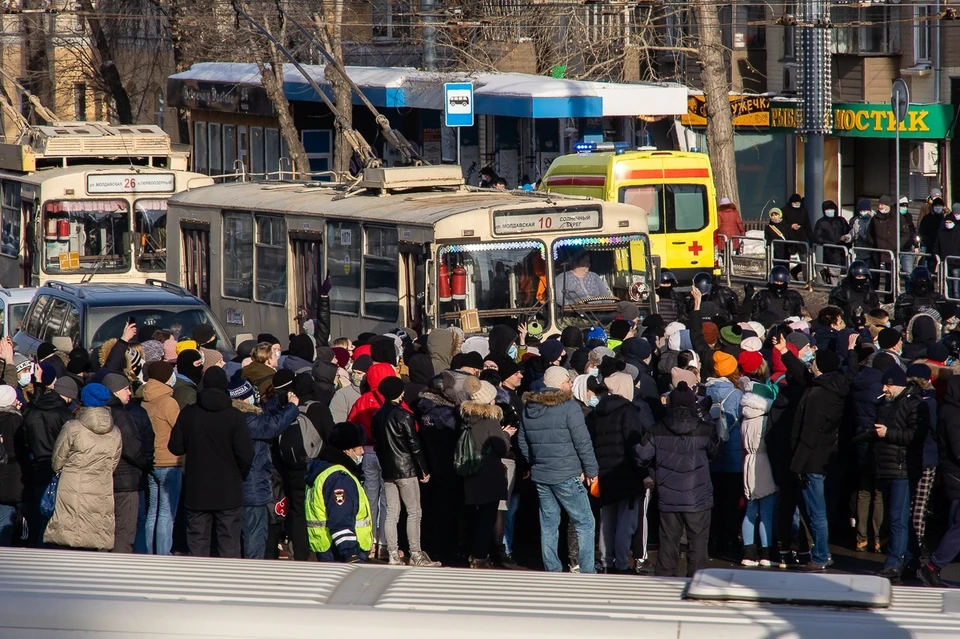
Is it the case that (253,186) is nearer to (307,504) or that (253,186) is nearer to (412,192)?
(412,192)

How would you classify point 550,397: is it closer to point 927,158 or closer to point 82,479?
point 82,479

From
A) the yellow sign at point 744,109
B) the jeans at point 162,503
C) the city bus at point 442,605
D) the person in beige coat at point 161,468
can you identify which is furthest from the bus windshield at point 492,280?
the yellow sign at point 744,109

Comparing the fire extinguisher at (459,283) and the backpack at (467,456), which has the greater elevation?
the fire extinguisher at (459,283)

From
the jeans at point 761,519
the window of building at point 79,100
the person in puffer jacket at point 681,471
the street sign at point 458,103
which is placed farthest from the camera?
the window of building at point 79,100

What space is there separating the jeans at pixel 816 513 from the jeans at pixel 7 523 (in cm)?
532

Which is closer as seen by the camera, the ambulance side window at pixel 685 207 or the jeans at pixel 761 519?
the jeans at pixel 761 519

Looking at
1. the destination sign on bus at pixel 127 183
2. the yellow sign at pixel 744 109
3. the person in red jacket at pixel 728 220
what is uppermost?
the yellow sign at pixel 744 109

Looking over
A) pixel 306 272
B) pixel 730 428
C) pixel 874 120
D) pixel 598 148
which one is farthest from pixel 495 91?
pixel 730 428

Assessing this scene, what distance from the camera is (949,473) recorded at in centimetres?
922

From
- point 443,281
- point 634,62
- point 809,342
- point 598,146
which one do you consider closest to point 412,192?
point 443,281

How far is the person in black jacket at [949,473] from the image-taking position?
359 inches

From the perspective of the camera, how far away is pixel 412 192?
16.0m

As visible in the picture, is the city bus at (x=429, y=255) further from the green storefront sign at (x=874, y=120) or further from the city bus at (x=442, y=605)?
the green storefront sign at (x=874, y=120)

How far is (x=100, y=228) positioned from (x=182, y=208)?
1.98 m
